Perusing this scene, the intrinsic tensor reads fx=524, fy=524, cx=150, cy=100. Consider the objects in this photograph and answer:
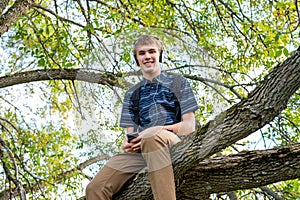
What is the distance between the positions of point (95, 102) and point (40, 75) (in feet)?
5.93

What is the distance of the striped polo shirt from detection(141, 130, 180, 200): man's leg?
10 centimetres

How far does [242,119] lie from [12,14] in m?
3.01

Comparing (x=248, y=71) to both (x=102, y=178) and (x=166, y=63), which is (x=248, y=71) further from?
(x=102, y=178)

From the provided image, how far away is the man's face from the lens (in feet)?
8.52

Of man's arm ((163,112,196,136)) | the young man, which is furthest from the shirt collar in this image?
man's arm ((163,112,196,136))

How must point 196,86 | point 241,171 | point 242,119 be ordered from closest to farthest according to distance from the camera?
point 242,119 → point 241,171 → point 196,86

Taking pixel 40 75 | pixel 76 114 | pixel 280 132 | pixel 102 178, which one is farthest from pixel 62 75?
pixel 102 178

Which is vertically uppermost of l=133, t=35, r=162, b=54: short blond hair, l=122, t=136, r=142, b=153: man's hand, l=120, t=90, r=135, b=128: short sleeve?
l=133, t=35, r=162, b=54: short blond hair

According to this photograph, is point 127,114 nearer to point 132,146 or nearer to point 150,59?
point 132,146

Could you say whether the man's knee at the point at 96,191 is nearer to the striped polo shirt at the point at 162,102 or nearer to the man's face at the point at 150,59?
the striped polo shirt at the point at 162,102

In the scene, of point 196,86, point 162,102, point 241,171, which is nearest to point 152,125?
point 162,102

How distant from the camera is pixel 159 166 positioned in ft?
8.02

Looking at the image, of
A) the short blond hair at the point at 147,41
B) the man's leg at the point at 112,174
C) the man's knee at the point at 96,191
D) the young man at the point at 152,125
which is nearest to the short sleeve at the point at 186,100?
the young man at the point at 152,125

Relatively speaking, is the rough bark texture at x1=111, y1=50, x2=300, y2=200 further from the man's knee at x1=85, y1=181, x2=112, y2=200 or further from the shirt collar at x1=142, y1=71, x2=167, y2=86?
the shirt collar at x1=142, y1=71, x2=167, y2=86
